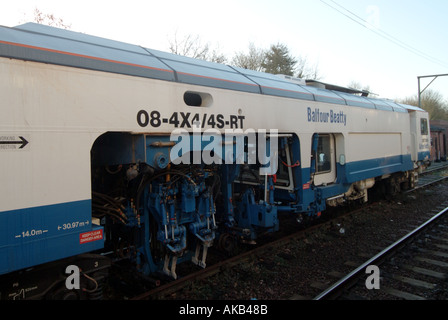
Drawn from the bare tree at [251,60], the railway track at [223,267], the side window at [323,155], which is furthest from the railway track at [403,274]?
the bare tree at [251,60]

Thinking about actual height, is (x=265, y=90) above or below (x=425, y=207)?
above

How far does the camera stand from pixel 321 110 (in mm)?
7117

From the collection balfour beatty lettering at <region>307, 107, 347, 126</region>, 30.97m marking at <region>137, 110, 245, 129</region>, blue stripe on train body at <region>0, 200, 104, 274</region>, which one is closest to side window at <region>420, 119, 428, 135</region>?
balfour beatty lettering at <region>307, 107, 347, 126</region>

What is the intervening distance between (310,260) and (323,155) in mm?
2597

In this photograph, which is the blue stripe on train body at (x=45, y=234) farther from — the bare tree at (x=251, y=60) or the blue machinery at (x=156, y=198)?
the bare tree at (x=251, y=60)

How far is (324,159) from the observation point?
769 centimetres

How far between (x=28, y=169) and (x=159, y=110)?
5.24 ft

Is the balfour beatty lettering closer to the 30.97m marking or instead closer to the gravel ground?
the 30.97m marking

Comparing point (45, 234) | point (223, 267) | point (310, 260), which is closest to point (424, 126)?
point (310, 260)

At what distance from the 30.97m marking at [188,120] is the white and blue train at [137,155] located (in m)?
0.01

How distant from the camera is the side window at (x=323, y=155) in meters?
7.50

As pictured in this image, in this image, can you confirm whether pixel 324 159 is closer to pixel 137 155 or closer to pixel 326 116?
pixel 326 116
